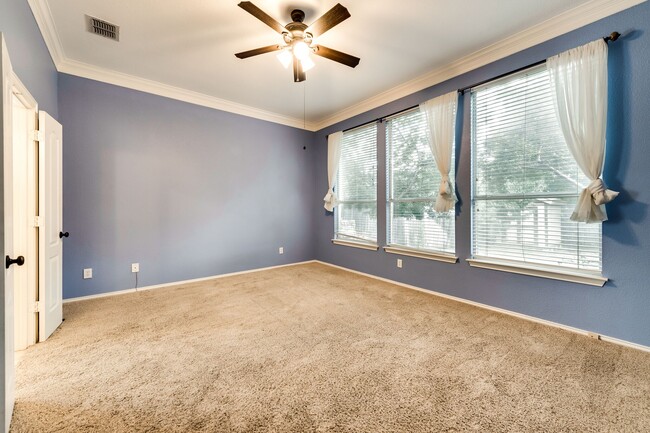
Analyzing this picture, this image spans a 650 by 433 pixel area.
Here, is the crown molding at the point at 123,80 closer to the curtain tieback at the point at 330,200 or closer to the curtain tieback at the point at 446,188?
the curtain tieback at the point at 330,200

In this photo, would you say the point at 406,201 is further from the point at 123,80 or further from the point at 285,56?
the point at 123,80

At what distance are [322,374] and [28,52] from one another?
136 inches

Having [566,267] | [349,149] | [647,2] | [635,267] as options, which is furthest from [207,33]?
[635,267]

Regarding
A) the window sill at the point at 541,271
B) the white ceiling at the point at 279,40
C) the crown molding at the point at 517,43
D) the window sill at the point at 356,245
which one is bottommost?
the window sill at the point at 541,271

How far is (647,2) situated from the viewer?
2062 mm

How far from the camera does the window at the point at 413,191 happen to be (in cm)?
349

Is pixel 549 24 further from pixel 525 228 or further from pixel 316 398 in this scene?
pixel 316 398

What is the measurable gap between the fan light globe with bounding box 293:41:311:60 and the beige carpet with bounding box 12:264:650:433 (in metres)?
2.58

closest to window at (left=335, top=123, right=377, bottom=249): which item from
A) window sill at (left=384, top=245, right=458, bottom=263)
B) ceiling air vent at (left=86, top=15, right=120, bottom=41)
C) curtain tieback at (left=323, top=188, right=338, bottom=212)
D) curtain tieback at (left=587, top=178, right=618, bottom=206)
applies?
curtain tieback at (left=323, top=188, right=338, bottom=212)

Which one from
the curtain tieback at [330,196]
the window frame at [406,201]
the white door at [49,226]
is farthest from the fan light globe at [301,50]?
the curtain tieback at [330,196]

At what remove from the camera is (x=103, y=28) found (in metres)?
2.57

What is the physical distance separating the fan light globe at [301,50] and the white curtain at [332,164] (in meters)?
2.58

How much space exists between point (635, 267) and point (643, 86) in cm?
147

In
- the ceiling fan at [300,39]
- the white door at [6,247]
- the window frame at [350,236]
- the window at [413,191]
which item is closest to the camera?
the white door at [6,247]
